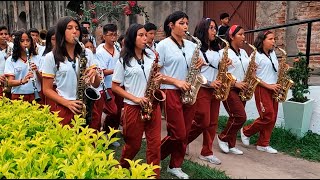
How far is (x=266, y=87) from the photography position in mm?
5684

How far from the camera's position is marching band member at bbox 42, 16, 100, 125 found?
4020mm

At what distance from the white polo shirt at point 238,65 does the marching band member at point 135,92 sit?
1743 millimetres

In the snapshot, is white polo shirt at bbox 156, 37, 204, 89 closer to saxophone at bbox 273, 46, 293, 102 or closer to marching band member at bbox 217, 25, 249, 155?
marching band member at bbox 217, 25, 249, 155

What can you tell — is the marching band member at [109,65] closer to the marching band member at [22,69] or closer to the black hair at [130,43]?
the marching band member at [22,69]

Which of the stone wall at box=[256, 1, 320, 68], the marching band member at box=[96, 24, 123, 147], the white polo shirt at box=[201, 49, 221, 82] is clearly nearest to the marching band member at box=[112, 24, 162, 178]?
the white polo shirt at box=[201, 49, 221, 82]

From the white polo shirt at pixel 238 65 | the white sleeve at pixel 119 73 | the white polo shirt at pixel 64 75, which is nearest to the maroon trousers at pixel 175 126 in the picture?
the white sleeve at pixel 119 73

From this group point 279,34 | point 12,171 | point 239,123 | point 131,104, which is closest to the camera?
point 12,171

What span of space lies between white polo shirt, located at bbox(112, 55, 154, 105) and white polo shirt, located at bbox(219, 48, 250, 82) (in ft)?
5.87

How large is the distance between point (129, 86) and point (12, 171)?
1.68 meters

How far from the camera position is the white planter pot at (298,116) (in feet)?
20.2

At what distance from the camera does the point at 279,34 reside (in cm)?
964

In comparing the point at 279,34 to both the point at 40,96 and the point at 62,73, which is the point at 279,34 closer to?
the point at 40,96

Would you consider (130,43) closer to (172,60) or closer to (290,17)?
(172,60)

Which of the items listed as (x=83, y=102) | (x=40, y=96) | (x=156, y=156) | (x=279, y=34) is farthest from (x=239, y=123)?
(x=279, y=34)
